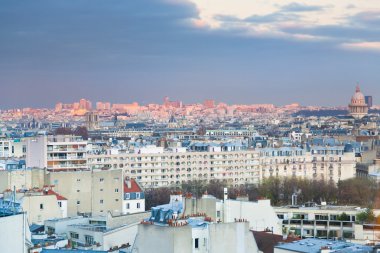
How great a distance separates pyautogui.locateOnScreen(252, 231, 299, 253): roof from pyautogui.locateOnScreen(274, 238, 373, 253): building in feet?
5.57

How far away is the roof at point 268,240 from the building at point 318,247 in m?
1.70

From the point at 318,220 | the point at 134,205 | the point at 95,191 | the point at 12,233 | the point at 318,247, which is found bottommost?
the point at 318,220

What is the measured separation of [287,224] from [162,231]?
17.9 m

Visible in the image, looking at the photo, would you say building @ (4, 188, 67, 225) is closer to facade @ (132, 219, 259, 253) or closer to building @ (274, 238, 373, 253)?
building @ (274, 238, 373, 253)

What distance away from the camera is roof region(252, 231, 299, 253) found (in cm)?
2417

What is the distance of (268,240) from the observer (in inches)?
974

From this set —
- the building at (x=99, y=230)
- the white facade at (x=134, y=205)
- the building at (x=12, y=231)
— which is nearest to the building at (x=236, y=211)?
the building at (x=99, y=230)

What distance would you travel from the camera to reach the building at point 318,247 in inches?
792

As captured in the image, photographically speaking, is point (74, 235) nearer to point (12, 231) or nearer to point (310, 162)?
point (12, 231)

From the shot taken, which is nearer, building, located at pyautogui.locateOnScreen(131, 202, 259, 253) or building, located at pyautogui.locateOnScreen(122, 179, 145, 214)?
building, located at pyautogui.locateOnScreen(131, 202, 259, 253)

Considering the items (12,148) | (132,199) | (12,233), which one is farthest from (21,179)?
(12,148)

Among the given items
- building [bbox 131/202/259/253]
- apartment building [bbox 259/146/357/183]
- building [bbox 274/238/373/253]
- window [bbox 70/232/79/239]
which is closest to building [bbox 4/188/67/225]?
window [bbox 70/232/79/239]

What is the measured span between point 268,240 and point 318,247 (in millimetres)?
3645

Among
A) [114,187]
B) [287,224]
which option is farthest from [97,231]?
[114,187]
